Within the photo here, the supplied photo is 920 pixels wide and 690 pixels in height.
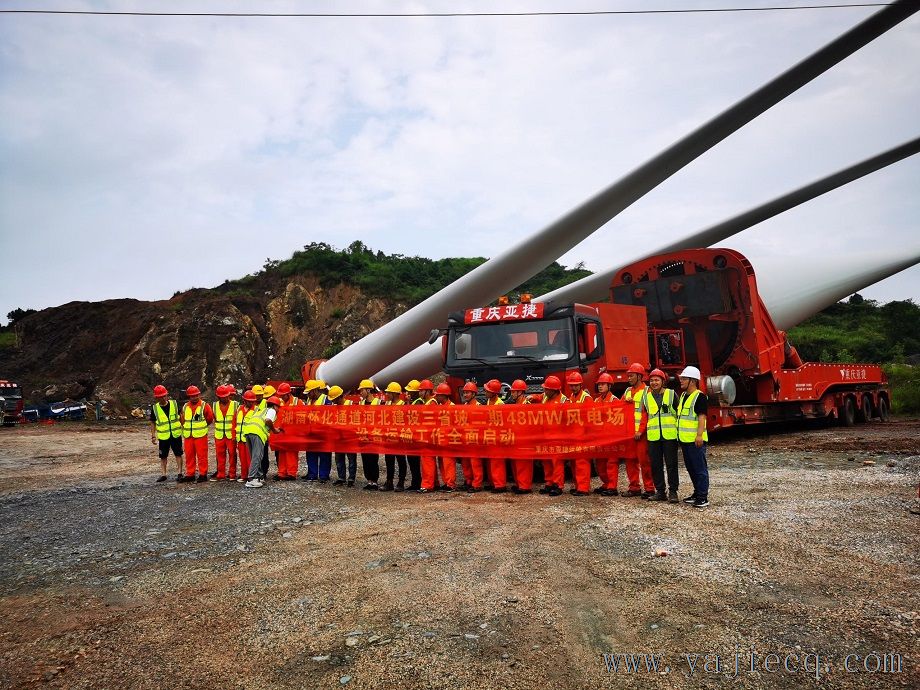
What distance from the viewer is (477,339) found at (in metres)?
9.54

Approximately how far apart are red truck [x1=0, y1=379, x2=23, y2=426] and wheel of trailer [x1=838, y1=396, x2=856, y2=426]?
30.4 metres

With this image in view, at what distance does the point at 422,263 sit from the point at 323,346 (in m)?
11.2

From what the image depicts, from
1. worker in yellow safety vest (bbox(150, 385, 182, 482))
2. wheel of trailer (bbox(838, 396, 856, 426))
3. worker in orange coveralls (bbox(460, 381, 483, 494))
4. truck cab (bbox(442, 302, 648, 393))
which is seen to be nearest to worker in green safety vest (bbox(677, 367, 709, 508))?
truck cab (bbox(442, 302, 648, 393))

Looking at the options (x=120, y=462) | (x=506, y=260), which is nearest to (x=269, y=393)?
(x=120, y=462)

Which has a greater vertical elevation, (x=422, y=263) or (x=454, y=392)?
(x=422, y=263)

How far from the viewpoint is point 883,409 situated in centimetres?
1823

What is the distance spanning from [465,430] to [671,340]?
17.9 ft

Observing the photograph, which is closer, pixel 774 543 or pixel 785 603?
pixel 785 603

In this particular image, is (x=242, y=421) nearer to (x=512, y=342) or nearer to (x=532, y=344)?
(x=512, y=342)

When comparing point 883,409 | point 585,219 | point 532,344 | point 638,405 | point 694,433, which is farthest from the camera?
point 883,409

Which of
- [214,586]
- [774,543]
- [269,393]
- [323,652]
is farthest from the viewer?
[269,393]

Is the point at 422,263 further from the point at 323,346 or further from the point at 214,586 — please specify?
the point at 214,586

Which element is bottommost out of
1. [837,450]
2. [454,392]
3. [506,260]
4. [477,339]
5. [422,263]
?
[837,450]

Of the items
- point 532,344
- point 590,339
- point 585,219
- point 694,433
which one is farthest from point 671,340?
point 694,433
